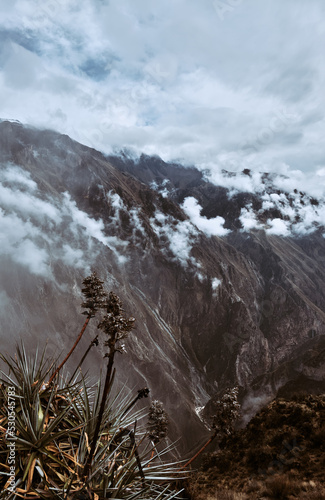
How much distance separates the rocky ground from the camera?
6770 millimetres

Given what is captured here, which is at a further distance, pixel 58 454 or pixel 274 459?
pixel 274 459

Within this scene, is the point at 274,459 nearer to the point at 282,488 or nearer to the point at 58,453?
the point at 282,488

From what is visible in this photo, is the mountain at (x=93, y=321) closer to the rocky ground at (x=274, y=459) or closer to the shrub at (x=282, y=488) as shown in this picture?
the rocky ground at (x=274, y=459)

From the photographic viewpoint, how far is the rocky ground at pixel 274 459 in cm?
677

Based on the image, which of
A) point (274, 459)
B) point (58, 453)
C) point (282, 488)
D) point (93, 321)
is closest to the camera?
point (58, 453)

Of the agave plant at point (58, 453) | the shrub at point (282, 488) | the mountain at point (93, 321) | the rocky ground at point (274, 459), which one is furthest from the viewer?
the mountain at point (93, 321)

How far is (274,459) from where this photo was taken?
30.5 ft

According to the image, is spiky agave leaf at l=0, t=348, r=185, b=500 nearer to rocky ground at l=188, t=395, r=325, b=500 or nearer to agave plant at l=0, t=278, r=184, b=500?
agave plant at l=0, t=278, r=184, b=500

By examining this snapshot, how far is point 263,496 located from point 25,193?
16222 cm

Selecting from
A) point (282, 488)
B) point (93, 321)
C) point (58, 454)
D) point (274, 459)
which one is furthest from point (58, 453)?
point (93, 321)

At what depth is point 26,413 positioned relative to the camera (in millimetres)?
4422

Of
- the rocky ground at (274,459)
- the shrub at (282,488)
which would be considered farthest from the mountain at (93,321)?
the shrub at (282,488)

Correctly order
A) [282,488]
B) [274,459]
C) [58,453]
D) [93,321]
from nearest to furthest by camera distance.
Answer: [58,453] < [282,488] < [274,459] < [93,321]

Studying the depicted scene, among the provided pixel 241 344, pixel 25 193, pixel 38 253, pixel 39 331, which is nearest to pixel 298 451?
pixel 39 331
